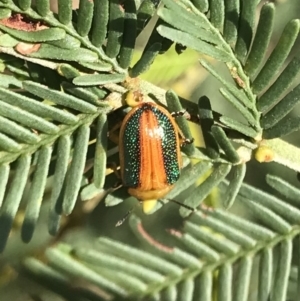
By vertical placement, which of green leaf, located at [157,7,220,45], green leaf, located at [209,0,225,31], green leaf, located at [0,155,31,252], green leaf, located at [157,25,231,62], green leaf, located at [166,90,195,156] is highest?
green leaf, located at [209,0,225,31]

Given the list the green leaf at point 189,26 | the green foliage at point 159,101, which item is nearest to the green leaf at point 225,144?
the green foliage at point 159,101

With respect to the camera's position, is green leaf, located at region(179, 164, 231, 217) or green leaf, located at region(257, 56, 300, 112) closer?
green leaf, located at region(257, 56, 300, 112)

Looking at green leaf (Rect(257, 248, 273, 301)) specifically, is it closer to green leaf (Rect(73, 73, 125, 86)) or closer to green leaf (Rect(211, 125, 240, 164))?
green leaf (Rect(211, 125, 240, 164))

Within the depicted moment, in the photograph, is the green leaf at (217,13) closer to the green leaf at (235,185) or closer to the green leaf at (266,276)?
the green leaf at (235,185)

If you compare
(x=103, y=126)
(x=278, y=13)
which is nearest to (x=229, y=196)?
(x=103, y=126)

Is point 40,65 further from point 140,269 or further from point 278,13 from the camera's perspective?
point 278,13

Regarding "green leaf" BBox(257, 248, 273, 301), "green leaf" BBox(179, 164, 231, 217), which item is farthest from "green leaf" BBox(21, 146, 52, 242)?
"green leaf" BBox(257, 248, 273, 301)
